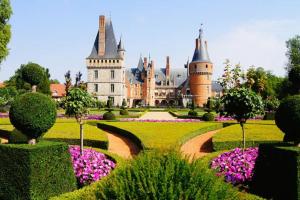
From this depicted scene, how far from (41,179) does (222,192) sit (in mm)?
4255

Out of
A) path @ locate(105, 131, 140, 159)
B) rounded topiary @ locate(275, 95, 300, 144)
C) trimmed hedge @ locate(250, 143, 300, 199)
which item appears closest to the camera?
trimmed hedge @ locate(250, 143, 300, 199)

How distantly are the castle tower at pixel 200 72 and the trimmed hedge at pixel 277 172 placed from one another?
6107 cm

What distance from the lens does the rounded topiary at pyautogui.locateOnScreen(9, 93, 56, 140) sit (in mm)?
7301

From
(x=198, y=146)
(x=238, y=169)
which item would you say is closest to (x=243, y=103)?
(x=238, y=169)

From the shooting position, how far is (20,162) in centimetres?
680

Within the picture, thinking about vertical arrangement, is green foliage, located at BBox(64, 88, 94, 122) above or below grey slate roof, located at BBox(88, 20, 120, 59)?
below

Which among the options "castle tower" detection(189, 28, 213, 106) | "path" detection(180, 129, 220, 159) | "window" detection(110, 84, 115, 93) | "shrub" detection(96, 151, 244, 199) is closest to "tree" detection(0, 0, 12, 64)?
"path" detection(180, 129, 220, 159)

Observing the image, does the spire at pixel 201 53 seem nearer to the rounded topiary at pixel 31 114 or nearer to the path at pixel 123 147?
the path at pixel 123 147

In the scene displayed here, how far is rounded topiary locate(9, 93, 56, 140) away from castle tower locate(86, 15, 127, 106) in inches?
2034

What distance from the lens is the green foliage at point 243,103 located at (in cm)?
1062

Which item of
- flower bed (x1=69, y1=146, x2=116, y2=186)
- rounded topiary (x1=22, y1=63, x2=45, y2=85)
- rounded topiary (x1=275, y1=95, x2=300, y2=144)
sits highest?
rounded topiary (x1=22, y1=63, x2=45, y2=85)

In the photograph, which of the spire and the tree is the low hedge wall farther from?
the spire

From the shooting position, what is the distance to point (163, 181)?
12.0 feet

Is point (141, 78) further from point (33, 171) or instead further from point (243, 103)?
point (33, 171)
